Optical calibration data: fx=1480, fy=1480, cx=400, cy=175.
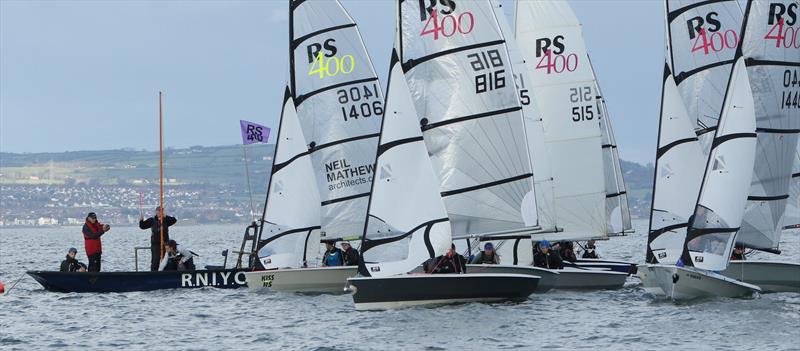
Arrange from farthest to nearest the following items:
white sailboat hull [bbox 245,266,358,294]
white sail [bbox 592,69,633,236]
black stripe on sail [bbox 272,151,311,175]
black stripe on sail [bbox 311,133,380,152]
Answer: white sail [bbox 592,69,633,236] < black stripe on sail [bbox 311,133,380,152] < black stripe on sail [bbox 272,151,311,175] < white sailboat hull [bbox 245,266,358,294]

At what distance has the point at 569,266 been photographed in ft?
118

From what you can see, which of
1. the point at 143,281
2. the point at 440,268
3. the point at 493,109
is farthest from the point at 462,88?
the point at 143,281

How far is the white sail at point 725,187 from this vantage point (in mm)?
29359

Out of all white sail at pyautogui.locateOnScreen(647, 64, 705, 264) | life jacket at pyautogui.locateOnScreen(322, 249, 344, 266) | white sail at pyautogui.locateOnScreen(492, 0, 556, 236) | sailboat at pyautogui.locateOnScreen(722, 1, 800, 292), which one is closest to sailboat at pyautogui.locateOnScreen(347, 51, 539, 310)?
white sail at pyautogui.locateOnScreen(492, 0, 556, 236)

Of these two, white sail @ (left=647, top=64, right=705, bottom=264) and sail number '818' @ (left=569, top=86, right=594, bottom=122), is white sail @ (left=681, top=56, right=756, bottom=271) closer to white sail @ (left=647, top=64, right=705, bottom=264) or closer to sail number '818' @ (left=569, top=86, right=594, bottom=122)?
white sail @ (left=647, top=64, right=705, bottom=264)

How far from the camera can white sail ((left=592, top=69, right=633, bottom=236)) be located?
42.7 m

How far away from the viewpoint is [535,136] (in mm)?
36312

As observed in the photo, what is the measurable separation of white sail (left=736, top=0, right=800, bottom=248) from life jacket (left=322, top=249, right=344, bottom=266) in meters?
8.96

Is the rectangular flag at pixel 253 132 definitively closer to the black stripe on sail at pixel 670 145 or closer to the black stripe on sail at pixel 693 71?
the black stripe on sail at pixel 670 145

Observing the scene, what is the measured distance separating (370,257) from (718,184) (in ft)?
23.5

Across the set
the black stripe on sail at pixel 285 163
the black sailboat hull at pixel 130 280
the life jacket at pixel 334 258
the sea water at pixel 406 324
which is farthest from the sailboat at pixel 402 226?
the black sailboat hull at pixel 130 280

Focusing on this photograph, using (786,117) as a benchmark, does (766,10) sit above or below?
above

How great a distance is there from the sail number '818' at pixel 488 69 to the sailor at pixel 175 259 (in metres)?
8.87

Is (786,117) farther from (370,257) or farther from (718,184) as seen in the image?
(370,257)
